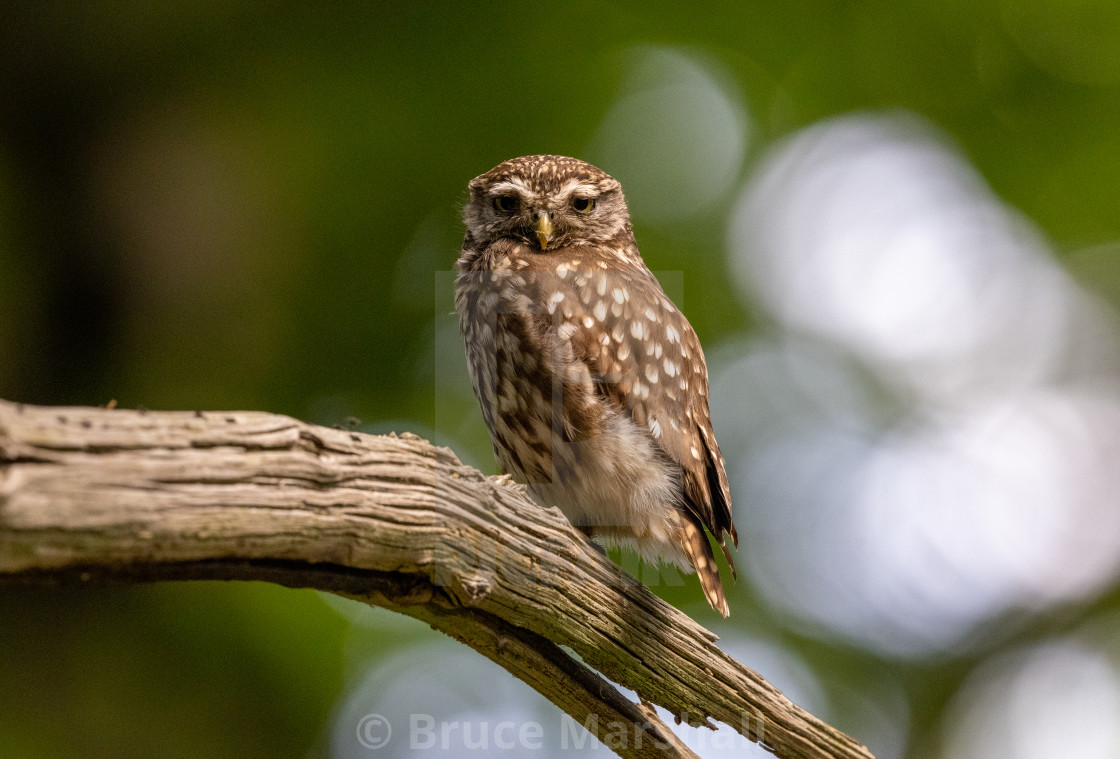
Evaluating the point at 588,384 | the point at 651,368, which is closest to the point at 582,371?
the point at 588,384

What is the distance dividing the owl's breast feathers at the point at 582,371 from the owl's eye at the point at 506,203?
20 centimetres

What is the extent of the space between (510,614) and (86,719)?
3.19m

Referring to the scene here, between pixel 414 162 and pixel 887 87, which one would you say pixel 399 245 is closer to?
pixel 414 162

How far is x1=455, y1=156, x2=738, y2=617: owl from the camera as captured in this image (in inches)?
110

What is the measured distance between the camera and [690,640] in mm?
2453

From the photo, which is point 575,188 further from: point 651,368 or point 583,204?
Answer: point 651,368

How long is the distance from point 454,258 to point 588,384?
8.11 feet

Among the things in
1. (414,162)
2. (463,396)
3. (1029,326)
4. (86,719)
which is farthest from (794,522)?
(86,719)

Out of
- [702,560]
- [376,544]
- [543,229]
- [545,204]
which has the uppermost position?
[545,204]

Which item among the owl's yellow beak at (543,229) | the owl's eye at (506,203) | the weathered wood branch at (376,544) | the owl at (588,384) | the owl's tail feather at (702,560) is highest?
the owl's eye at (506,203)

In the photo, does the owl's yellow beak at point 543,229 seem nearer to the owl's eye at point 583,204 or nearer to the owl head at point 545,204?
the owl head at point 545,204

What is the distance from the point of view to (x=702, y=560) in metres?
2.91

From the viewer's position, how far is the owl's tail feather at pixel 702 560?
2.88 meters

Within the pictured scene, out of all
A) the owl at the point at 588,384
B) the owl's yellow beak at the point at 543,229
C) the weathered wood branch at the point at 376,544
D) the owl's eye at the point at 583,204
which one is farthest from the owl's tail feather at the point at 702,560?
the owl's eye at the point at 583,204
